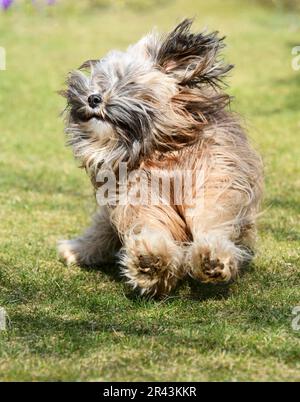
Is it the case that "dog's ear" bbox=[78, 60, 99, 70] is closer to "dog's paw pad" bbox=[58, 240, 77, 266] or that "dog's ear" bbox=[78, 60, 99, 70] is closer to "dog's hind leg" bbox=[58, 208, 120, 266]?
"dog's hind leg" bbox=[58, 208, 120, 266]

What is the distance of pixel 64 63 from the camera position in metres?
12.5

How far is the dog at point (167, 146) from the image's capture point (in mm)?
4117

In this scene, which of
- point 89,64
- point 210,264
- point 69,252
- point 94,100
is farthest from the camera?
→ point 69,252

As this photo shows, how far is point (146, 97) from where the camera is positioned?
4281 millimetres

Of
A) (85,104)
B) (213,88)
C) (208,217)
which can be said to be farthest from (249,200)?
(85,104)

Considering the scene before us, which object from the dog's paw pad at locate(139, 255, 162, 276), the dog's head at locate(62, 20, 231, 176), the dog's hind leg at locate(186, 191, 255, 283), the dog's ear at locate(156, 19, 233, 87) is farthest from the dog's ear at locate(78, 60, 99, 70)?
the dog's paw pad at locate(139, 255, 162, 276)

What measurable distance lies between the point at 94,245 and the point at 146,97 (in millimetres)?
1176

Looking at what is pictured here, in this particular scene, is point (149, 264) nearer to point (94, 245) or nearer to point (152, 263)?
point (152, 263)

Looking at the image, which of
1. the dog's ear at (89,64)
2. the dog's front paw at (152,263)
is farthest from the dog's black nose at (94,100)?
the dog's front paw at (152,263)

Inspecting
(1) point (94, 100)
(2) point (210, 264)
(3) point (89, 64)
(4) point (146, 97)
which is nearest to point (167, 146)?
(4) point (146, 97)

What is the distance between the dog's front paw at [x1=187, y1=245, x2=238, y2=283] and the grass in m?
0.19

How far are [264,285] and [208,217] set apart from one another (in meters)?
0.58

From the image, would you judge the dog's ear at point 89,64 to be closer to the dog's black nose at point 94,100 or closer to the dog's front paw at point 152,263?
the dog's black nose at point 94,100
